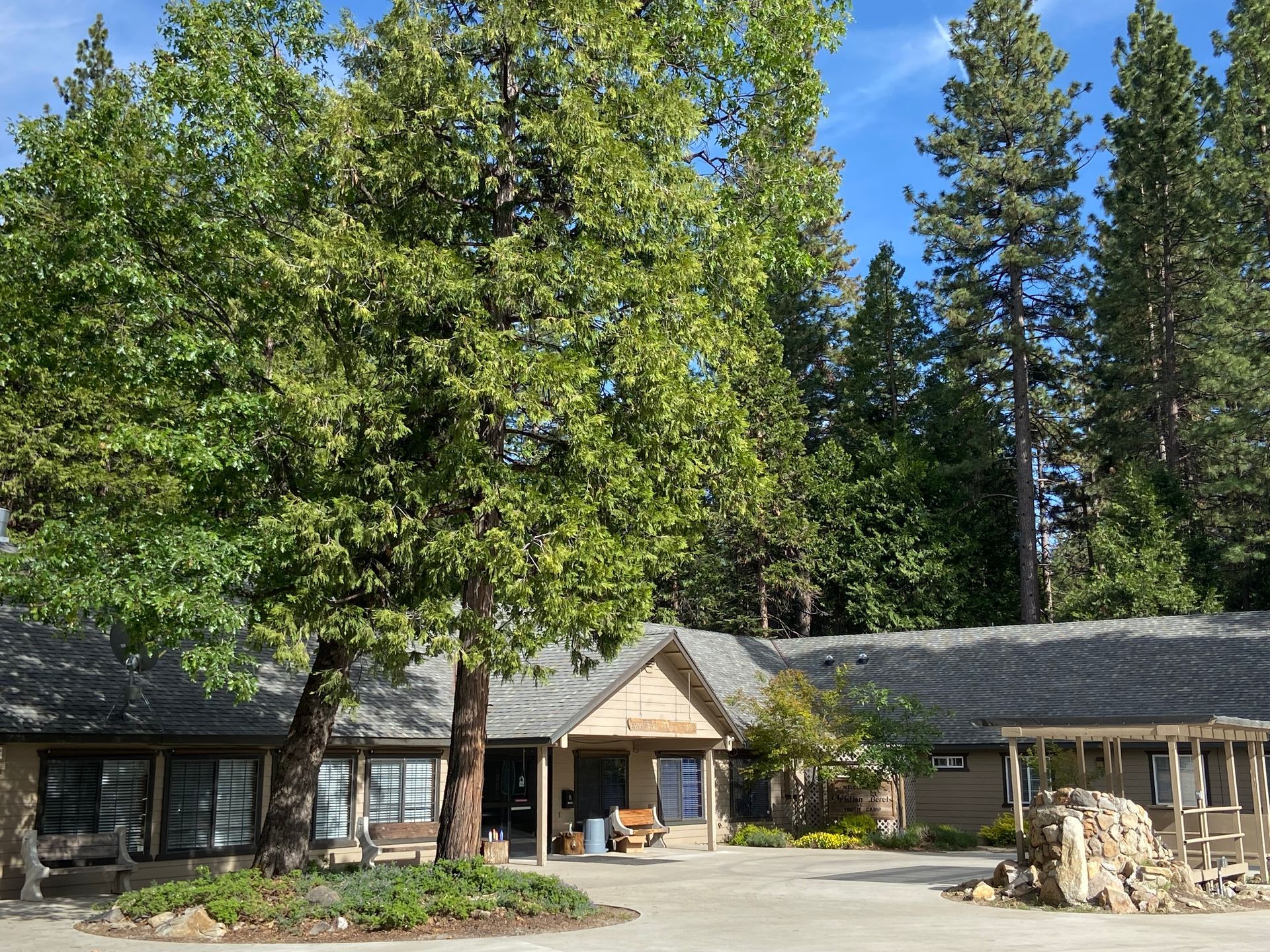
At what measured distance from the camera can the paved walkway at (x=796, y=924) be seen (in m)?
11.5

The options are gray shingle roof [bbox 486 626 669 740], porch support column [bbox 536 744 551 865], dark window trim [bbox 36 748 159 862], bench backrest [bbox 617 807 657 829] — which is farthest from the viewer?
bench backrest [bbox 617 807 657 829]

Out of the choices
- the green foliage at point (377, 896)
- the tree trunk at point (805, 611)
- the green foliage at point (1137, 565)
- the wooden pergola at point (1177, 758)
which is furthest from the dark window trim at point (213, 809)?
the green foliage at point (1137, 565)

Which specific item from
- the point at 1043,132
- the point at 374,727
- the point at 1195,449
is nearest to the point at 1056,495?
the point at 1195,449

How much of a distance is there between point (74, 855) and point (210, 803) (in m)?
2.68

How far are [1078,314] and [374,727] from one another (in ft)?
113

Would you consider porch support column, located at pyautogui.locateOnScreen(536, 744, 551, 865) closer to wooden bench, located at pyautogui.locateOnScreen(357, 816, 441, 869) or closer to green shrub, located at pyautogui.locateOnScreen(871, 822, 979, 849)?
wooden bench, located at pyautogui.locateOnScreen(357, 816, 441, 869)

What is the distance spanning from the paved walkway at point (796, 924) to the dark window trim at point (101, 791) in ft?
5.80

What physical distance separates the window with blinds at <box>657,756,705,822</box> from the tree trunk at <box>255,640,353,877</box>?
1304 centimetres

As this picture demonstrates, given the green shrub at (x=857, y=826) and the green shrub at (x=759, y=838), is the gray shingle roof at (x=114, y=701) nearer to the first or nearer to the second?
the green shrub at (x=759, y=838)

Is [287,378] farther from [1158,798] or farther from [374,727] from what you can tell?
[1158,798]

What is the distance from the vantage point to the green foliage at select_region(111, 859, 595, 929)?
12633 millimetres

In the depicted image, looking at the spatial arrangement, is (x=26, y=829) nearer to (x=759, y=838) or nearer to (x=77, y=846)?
(x=77, y=846)

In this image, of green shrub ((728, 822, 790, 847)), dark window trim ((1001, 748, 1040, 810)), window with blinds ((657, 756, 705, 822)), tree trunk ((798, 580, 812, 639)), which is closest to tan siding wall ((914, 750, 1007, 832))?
dark window trim ((1001, 748, 1040, 810))

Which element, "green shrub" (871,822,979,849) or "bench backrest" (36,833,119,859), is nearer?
"bench backrest" (36,833,119,859)
